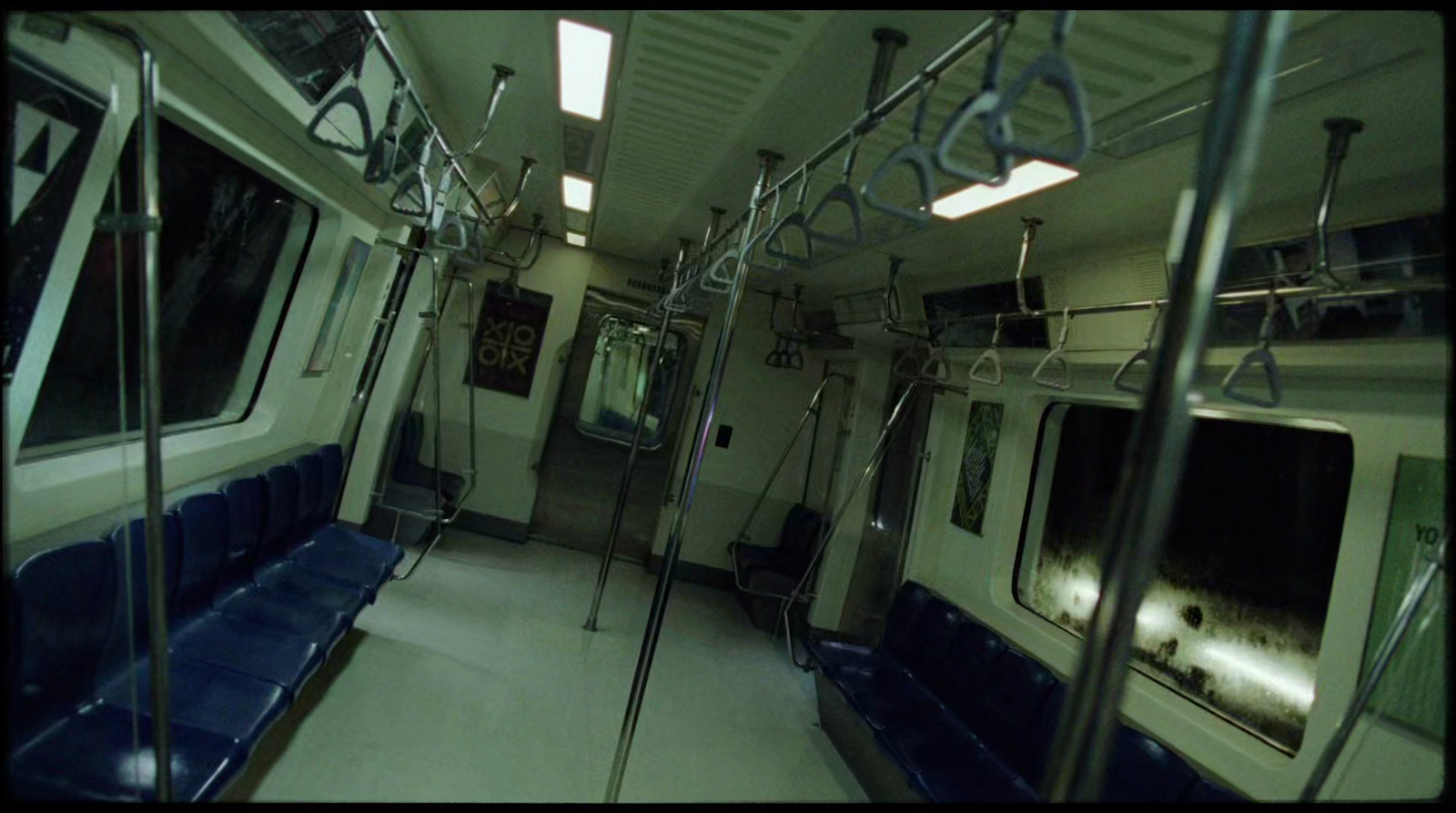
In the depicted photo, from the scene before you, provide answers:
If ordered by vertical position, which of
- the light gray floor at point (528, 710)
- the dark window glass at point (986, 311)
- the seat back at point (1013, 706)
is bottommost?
the light gray floor at point (528, 710)

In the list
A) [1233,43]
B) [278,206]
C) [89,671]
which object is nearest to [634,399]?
[278,206]

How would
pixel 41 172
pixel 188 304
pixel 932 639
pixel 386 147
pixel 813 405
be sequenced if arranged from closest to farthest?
pixel 41 172, pixel 386 147, pixel 188 304, pixel 932 639, pixel 813 405

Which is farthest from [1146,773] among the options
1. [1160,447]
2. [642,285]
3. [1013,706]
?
[642,285]

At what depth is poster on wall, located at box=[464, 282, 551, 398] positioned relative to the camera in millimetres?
6082

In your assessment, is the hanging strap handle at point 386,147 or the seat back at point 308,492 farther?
the seat back at point 308,492

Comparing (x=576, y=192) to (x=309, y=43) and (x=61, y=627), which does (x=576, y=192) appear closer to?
(x=309, y=43)

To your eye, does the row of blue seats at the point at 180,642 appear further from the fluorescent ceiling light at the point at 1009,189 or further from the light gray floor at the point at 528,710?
the fluorescent ceiling light at the point at 1009,189

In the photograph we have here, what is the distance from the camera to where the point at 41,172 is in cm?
161

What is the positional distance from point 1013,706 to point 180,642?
10.6 feet

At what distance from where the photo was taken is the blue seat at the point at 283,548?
3143mm

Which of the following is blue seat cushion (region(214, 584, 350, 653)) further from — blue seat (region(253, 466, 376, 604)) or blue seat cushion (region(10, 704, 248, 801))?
blue seat cushion (region(10, 704, 248, 801))

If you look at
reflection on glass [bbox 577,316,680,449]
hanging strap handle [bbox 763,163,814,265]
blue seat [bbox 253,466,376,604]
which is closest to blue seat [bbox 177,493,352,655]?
blue seat [bbox 253,466,376,604]

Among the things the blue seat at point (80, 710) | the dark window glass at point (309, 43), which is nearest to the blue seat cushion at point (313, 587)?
the blue seat at point (80, 710)

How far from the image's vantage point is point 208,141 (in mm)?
2289
